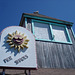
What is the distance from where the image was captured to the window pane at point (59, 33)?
281 inches

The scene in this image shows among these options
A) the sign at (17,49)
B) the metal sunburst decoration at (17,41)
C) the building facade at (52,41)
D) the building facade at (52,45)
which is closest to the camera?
the sign at (17,49)

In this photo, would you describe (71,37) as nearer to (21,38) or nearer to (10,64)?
(21,38)

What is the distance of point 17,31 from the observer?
5.07 meters

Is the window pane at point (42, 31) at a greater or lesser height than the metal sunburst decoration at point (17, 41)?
greater

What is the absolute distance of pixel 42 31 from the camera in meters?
6.98

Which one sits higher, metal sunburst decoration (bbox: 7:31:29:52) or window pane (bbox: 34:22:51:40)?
window pane (bbox: 34:22:51:40)

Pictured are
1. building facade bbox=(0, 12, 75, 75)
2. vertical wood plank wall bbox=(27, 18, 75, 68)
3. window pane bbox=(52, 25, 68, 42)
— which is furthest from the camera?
window pane bbox=(52, 25, 68, 42)

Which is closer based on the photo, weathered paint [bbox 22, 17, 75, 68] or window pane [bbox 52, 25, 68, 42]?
weathered paint [bbox 22, 17, 75, 68]

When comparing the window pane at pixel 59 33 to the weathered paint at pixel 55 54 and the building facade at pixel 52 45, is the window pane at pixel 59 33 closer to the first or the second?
the building facade at pixel 52 45

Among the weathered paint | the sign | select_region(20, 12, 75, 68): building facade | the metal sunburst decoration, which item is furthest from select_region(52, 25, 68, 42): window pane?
the metal sunburst decoration

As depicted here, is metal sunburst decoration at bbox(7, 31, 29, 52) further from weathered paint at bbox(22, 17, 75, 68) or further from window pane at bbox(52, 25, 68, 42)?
window pane at bbox(52, 25, 68, 42)

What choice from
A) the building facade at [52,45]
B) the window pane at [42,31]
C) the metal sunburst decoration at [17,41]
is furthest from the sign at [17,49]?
the window pane at [42,31]

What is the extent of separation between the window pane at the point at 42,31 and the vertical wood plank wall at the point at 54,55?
0.45m

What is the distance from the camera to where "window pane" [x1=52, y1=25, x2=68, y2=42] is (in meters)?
7.12
